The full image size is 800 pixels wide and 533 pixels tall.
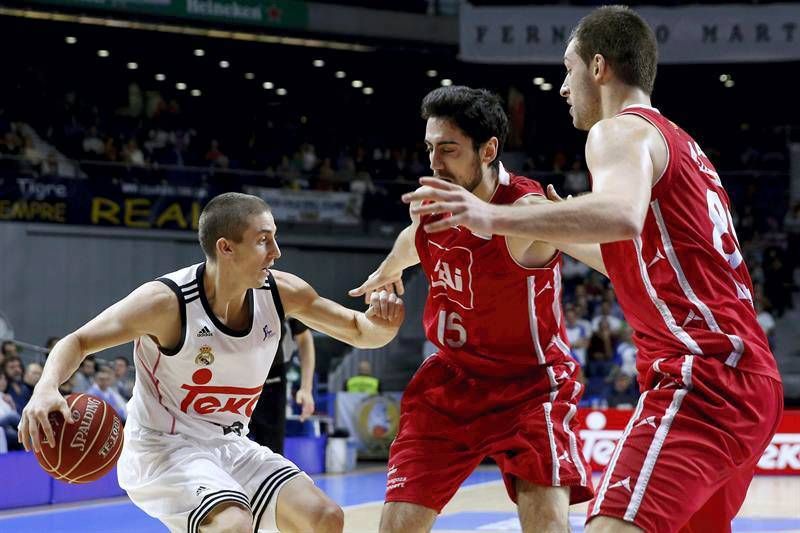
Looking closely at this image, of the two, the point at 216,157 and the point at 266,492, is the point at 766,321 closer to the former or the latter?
the point at 216,157

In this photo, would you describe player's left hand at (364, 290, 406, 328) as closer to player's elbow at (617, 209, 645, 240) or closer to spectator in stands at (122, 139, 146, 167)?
player's elbow at (617, 209, 645, 240)

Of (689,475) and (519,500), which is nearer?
(689,475)

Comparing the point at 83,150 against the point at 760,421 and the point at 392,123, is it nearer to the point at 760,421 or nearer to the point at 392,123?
the point at 392,123

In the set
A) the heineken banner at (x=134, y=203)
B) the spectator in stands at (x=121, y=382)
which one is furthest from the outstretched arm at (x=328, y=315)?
the heineken banner at (x=134, y=203)

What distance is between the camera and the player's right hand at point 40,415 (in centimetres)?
419

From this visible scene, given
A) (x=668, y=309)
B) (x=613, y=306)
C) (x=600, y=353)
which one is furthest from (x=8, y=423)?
(x=613, y=306)

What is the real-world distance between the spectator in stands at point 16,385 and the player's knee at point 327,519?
303 inches

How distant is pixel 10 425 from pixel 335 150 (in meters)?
13.2

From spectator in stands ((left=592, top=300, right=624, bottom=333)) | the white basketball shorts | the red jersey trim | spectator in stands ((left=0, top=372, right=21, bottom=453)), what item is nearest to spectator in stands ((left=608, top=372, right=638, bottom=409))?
spectator in stands ((left=592, top=300, right=624, bottom=333))

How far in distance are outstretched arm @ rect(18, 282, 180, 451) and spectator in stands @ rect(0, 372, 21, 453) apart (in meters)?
6.26

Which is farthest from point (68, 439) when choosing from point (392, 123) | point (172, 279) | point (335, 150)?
point (392, 123)

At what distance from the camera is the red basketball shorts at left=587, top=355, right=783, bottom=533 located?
3.17m

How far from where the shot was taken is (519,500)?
14.6 feet

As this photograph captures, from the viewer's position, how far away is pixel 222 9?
20766 mm
